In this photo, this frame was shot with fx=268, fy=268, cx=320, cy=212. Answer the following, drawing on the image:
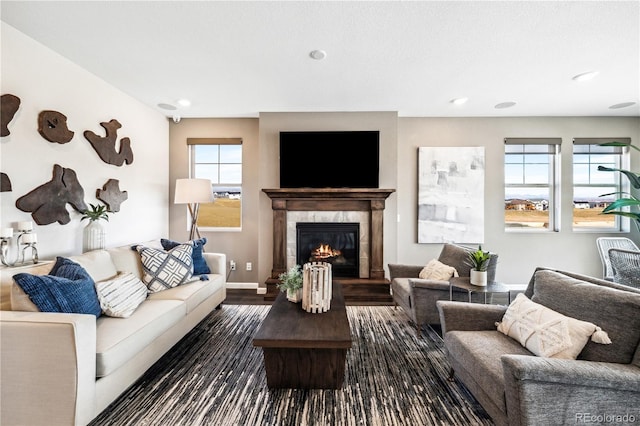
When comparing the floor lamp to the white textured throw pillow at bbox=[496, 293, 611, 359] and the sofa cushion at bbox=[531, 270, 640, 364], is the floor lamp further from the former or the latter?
the sofa cushion at bbox=[531, 270, 640, 364]

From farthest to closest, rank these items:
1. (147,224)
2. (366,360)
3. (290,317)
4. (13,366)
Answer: (147,224), (366,360), (290,317), (13,366)

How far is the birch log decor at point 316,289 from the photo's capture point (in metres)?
2.10

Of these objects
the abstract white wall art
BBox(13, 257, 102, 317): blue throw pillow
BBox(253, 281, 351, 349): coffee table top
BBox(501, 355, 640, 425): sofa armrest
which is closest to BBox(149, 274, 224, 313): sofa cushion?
BBox(13, 257, 102, 317): blue throw pillow

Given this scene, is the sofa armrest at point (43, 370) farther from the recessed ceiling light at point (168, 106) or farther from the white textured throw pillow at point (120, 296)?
the recessed ceiling light at point (168, 106)

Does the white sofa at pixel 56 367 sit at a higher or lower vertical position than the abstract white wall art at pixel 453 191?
lower

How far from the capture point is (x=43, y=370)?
1.37 metres

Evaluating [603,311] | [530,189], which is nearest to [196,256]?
[603,311]

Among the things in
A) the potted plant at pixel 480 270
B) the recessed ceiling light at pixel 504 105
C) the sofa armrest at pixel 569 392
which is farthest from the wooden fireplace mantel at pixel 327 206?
the sofa armrest at pixel 569 392

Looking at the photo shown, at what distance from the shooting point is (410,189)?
13.5ft

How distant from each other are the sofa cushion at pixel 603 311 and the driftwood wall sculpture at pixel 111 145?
4.12 meters

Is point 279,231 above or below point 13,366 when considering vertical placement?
above

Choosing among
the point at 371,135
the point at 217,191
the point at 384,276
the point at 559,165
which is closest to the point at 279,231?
the point at 217,191

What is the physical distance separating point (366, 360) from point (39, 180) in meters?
3.11

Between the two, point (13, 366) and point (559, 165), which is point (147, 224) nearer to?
point (13, 366)
